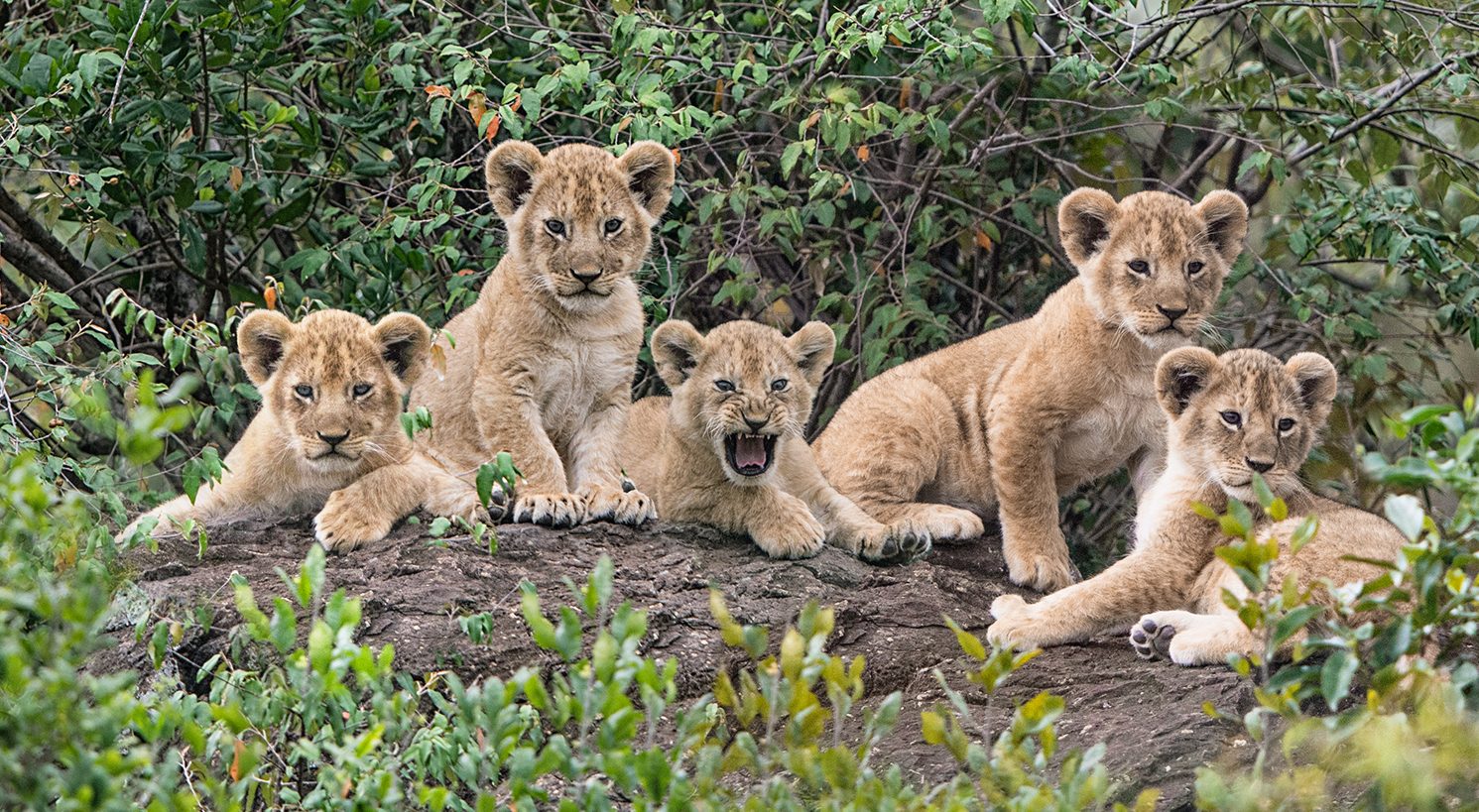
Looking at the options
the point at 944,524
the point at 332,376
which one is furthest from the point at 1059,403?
the point at 332,376

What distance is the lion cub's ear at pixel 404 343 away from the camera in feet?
19.9

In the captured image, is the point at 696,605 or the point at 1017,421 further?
the point at 1017,421

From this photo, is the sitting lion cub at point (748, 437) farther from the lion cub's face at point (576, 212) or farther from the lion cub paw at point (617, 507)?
the lion cub's face at point (576, 212)

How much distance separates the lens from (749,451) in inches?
255

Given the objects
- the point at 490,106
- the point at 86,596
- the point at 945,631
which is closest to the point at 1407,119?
the point at 945,631

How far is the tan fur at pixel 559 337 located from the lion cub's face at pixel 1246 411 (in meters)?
2.07

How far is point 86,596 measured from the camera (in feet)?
9.43

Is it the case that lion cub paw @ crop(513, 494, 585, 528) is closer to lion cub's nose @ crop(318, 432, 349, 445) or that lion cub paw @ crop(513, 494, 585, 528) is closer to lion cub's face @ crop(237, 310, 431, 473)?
lion cub's face @ crop(237, 310, 431, 473)

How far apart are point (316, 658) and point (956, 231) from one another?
5.22 meters

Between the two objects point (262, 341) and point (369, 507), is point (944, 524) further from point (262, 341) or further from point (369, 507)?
point (262, 341)

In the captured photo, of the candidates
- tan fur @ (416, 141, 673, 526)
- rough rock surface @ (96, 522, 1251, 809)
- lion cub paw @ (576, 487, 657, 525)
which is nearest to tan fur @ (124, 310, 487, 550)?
rough rock surface @ (96, 522, 1251, 809)

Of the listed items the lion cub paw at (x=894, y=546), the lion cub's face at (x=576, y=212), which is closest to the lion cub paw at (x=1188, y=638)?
the lion cub paw at (x=894, y=546)

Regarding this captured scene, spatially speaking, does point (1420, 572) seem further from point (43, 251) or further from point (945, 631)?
point (43, 251)

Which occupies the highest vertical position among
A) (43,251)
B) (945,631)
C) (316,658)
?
(316,658)
